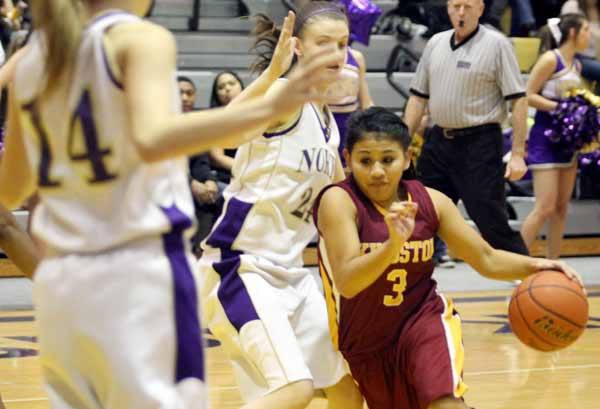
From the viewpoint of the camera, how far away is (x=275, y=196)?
4.27 m

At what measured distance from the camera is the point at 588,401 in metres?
5.46

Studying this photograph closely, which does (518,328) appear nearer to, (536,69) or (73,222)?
(73,222)

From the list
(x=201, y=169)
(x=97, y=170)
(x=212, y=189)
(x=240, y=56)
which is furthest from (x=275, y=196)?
(x=240, y=56)

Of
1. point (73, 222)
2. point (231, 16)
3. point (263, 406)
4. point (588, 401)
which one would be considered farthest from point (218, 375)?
point (231, 16)

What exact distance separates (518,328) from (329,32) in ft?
4.21

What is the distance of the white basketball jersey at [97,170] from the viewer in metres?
2.37

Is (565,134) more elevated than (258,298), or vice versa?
(258,298)

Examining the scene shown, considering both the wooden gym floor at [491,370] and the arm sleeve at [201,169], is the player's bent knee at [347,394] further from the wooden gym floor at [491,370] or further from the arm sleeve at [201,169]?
the arm sleeve at [201,169]

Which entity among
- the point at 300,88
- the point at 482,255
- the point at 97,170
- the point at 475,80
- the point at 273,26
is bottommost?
the point at 475,80

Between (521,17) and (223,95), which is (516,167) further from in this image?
(521,17)

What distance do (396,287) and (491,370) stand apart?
2.26 m

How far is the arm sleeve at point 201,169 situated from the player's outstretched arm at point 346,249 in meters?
4.96

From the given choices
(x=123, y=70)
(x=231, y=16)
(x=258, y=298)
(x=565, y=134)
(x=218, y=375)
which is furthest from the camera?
(x=231, y=16)

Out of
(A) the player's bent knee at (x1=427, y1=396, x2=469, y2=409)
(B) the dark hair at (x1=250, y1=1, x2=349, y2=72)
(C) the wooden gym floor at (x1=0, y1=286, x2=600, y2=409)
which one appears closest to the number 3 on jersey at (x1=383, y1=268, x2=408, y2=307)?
(A) the player's bent knee at (x1=427, y1=396, x2=469, y2=409)
